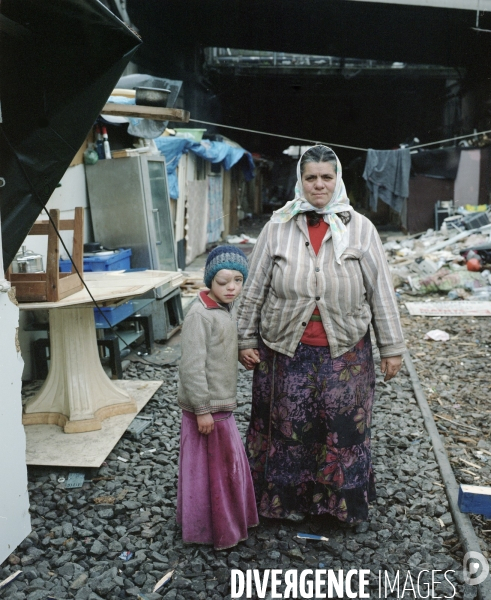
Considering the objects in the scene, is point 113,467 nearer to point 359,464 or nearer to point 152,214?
point 359,464

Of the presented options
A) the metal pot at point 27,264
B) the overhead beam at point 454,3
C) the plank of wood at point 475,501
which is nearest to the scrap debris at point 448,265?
the overhead beam at point 454,3

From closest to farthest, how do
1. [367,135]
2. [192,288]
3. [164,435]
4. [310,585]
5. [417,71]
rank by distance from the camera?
[310,585] < [164,435] < [192,288] < [417,71] < [367,135]

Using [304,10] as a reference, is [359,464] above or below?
below

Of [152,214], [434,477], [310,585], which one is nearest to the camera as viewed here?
[310,585]

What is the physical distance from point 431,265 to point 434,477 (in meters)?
7.62

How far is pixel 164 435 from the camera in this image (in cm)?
453

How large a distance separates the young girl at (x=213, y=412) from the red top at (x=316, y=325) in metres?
0.39

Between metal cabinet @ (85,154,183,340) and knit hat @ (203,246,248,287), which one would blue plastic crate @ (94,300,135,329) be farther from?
knit hat @ (203,246,248,287)

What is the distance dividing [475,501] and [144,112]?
4.29 metres

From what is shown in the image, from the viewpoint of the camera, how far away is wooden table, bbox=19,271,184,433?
14.5ft

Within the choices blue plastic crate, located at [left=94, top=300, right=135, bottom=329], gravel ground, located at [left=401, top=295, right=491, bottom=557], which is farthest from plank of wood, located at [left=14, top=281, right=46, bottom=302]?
gravel ground, located at [left=401, top=295, right=491, bottom=557]

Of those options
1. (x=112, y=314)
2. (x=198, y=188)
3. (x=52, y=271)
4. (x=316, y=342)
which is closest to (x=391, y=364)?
(x=316, y=342)

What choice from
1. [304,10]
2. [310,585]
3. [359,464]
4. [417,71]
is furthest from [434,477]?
[417,71]

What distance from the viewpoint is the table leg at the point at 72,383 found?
14.5 feet
